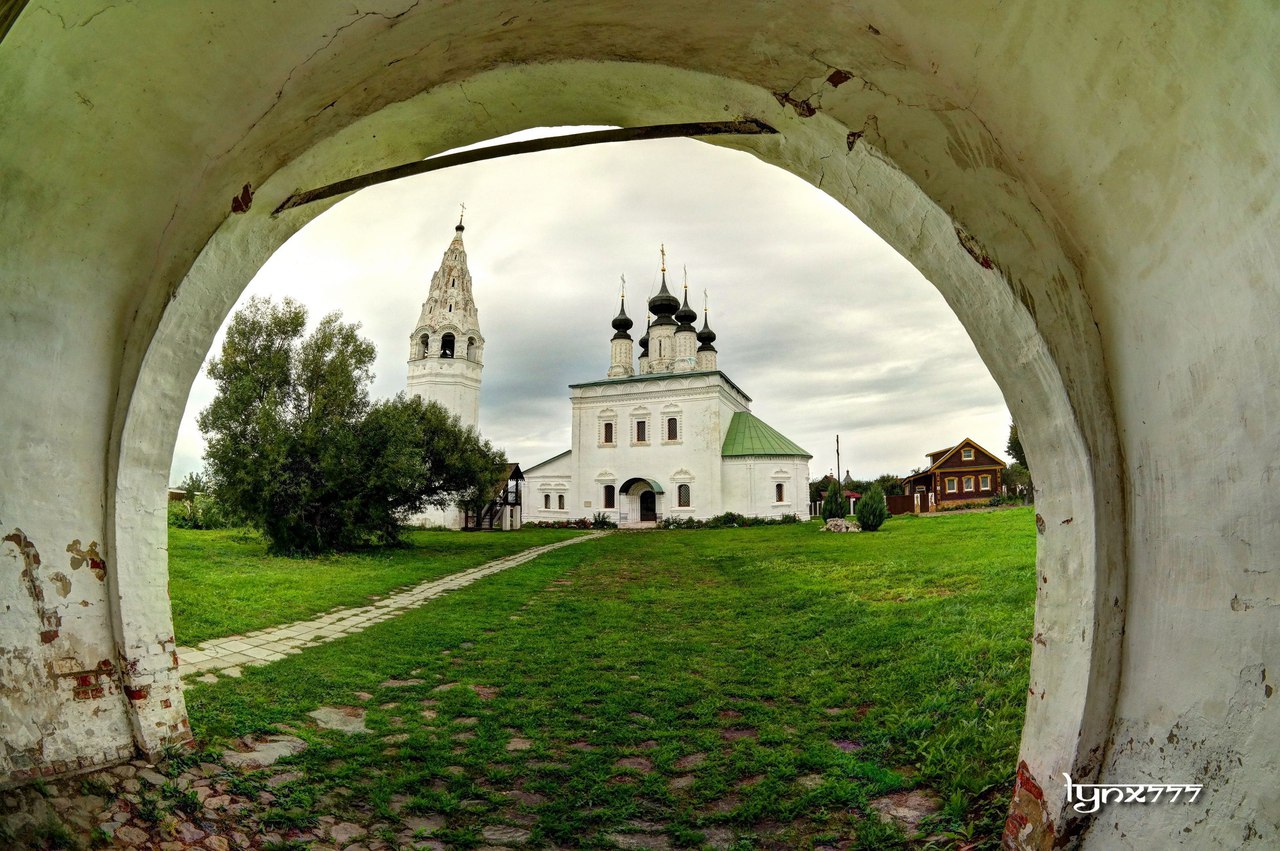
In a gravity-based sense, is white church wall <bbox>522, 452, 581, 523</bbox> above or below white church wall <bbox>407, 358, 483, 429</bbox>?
below

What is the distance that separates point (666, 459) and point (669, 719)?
33826mm

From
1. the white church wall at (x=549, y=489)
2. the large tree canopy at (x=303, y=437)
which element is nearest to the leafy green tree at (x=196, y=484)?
the large tree canopy at (x=303, y=437)

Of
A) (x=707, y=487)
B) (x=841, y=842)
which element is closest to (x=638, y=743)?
(x=841, y=842)

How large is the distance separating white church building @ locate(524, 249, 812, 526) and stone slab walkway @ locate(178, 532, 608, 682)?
26.7 metres

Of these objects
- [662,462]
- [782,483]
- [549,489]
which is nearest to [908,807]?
[782,483]

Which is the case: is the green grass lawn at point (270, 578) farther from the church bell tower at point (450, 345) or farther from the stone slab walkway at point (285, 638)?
the church bell tower at point (450, 345)

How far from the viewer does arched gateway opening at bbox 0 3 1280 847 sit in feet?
5.93

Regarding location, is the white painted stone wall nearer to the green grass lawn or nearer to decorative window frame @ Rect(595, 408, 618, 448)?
decorative window frame @ Rect(595, 408, 618, 448)

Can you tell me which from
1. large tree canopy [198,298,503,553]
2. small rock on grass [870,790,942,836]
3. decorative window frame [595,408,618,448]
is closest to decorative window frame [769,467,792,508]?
decorative window frame [595,408,618,448]

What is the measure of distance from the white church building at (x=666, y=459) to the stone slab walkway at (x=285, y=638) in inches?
1051

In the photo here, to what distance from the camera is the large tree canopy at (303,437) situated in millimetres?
15070

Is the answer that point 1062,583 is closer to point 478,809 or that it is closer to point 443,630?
point 478,809

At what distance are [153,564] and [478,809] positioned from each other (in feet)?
6.51

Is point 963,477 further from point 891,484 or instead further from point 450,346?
point 450,346
